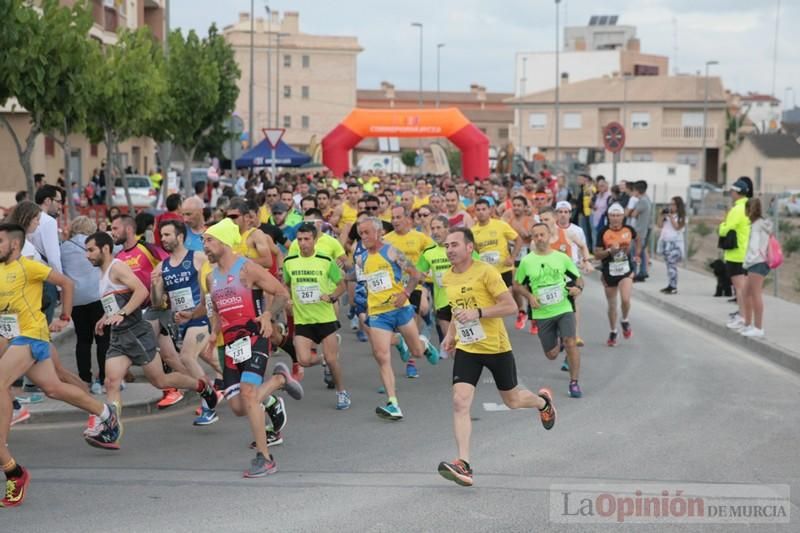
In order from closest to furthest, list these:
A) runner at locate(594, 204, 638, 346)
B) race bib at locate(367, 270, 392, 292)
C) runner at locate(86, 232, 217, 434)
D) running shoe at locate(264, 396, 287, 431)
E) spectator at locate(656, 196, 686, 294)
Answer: running shoe at locate(264, 396, 287, 431) → runner at locate(86, 232, 217, 434) → race bib at locate(367, 270, 392, 292) → runner at locate(594, 204, 638, 346) → spectator at locate(656, 196, 686, 294)

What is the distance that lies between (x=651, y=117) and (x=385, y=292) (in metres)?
74.6

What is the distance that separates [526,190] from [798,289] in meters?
5.78

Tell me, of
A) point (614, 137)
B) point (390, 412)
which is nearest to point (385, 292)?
point (390, 412)

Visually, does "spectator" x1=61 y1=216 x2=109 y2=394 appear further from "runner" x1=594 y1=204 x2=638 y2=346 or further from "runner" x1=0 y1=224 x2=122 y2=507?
"runner" x1=594 y1=204 x2=638 y2=346

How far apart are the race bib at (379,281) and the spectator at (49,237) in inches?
107

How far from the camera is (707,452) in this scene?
908 centimetres

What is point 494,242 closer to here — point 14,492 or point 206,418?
point 206,418

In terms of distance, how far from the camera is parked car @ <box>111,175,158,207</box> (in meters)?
41.3

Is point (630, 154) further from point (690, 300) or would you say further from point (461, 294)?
point (461, 294)

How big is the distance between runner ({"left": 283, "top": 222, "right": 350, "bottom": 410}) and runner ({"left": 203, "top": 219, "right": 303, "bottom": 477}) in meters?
2.00

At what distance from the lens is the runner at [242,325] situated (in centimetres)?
844

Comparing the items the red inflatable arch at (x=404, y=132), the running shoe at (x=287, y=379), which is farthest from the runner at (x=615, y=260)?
the red inflatable arch at (x=404, y=132)

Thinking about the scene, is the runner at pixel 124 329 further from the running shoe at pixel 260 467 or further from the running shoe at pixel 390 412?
the running shoe at pixel 260 467
